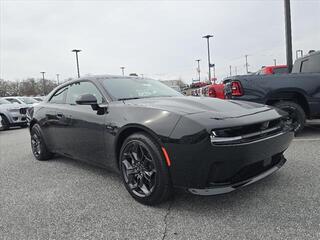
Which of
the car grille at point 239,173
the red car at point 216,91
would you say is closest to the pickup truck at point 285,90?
the red car at point 216,91

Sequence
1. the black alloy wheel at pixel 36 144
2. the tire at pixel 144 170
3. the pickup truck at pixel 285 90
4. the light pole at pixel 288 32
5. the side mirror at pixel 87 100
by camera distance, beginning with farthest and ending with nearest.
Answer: the light pole at pixel 288 32
the pickup truck at pixel 285 90
the black alloy wheel at pixel 36 144
the side mirror at pixel 87 100
the tire at pixel 144 170

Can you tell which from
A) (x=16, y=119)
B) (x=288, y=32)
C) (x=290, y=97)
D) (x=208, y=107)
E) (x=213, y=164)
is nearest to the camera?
(x=213, y=164)

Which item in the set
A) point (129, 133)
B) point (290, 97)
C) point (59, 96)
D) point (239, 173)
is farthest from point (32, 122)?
point (290, 97)

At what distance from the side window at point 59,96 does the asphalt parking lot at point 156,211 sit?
128 cm

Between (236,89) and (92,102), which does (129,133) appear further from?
(236,89)

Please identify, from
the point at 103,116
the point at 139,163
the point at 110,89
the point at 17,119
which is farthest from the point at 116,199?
the point at 17,119

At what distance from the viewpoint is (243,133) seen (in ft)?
8.23

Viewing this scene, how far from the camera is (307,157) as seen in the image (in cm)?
419

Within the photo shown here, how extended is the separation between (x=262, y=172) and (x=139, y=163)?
1232mm

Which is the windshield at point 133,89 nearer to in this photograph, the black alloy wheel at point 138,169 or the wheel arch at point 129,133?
the wheel arch at point 129,133

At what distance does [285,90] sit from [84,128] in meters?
3.96

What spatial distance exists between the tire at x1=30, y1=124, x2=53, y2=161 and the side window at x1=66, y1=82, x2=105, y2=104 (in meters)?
1.10

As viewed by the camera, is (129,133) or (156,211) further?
(129,133)

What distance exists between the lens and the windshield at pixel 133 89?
3516mm
